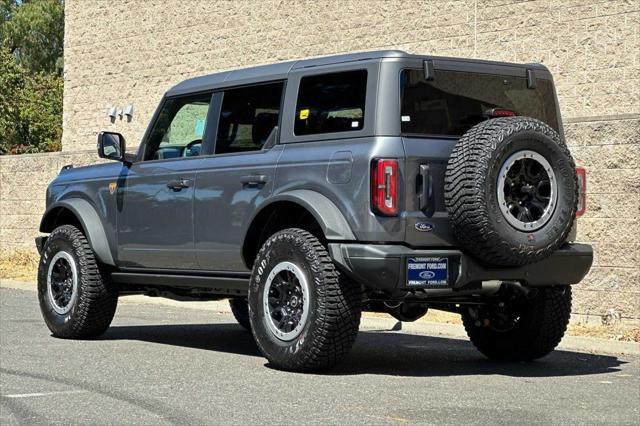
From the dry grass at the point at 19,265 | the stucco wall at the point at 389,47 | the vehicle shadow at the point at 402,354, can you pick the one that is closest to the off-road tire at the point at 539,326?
the vehicle shadow at the point at 402,354

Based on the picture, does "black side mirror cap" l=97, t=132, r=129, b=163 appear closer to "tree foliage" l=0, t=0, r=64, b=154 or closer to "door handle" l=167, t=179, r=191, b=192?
"door handle" l=167, t=179, r=191, b=192

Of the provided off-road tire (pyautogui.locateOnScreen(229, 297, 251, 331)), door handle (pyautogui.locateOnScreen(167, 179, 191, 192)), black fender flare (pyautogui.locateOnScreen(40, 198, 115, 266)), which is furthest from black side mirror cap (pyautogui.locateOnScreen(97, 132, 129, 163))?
off-road tire (pyautogui.locateOnScreen(229, 297, 251, 331))

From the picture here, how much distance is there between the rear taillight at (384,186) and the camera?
8617 millimetres

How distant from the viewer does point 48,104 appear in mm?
45656

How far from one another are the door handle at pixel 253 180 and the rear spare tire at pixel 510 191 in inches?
62.4

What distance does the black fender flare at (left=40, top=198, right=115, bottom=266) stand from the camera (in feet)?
37.0

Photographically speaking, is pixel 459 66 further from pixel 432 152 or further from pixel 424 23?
pixel 424 23

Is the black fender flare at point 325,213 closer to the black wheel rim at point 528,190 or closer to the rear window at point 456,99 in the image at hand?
the rear window at point 456,99

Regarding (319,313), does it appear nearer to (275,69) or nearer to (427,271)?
(427,271)

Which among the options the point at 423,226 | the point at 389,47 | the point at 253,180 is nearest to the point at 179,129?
the point at 253,180

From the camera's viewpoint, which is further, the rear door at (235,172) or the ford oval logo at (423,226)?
the rear door at (235,172)

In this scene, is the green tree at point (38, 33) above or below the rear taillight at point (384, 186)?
above

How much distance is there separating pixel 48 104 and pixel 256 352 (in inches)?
1440

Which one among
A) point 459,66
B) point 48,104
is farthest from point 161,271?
point 48,104
